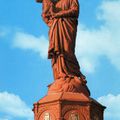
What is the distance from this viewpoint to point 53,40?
1077 inches

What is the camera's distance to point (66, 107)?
82.2 feet

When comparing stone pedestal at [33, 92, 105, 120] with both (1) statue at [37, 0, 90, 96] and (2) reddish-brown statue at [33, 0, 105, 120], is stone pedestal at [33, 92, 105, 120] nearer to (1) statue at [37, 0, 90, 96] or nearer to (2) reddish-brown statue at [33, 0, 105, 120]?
(2) reddish-brown statue at [33, 0, 105, 120]

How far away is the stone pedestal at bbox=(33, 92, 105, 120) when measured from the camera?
2495 cm

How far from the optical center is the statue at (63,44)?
86.3 ft

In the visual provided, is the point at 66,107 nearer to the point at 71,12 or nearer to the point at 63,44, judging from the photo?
the point at 63,44

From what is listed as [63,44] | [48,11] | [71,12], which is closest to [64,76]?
[63,44]

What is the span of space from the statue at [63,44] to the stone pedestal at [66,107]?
0.68 metres

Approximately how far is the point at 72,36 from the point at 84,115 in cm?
485

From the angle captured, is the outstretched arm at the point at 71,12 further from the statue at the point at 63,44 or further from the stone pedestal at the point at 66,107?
the stone pedestal at the point at 66,107

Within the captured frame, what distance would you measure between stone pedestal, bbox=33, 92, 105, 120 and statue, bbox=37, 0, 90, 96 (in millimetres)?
685

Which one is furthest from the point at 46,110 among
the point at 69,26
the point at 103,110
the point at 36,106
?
the point at 69,26

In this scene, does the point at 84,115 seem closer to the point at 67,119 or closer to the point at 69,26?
the point at 67,119

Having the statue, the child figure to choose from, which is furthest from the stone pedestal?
the child figure

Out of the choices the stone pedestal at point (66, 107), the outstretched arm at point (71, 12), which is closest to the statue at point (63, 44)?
the outstretched arm at point (71, 12)
